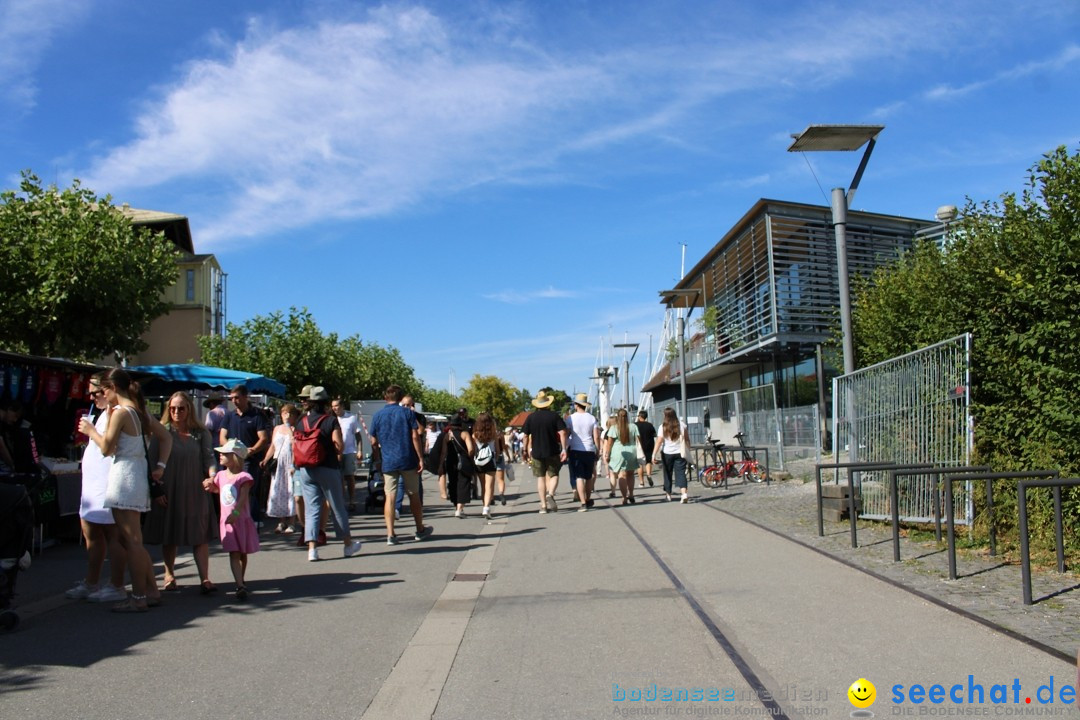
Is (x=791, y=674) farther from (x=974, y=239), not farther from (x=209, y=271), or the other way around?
(x=209, y=271)

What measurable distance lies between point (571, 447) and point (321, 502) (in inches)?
254

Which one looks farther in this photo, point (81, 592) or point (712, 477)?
point (712, 477)

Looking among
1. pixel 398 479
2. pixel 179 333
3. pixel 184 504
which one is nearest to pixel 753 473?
pixel 398 479

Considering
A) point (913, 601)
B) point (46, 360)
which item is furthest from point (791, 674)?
point (46, 360)

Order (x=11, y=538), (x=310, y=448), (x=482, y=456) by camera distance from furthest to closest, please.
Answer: (x=482, y=456) < (x=310, y=448) < (x=11, y=538)

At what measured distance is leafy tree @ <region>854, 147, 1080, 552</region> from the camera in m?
7.79

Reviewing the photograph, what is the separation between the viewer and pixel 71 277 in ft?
52.7

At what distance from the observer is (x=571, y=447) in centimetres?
1544

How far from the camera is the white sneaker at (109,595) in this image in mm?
7254

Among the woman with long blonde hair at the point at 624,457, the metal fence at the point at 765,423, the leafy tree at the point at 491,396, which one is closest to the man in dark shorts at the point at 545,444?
the woman with long blonde hair at the point at 624,457

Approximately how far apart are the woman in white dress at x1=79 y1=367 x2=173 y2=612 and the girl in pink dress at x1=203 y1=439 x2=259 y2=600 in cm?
66

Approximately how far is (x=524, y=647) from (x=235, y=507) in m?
3.09

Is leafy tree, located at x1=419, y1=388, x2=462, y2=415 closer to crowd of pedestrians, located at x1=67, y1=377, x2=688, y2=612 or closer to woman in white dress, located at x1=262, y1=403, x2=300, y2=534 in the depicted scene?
crowd of pedestrians, located at x1=67, y1=377, x2=688, y2=612

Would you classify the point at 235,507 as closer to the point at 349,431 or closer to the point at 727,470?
the point at 349,431
